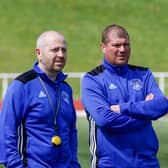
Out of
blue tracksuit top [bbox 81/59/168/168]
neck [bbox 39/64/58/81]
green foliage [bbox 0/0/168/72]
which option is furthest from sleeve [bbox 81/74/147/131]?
green foliage [bbox 0/0/168/72]

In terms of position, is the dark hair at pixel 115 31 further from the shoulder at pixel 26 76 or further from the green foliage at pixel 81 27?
the green foliage at pixel 81 27

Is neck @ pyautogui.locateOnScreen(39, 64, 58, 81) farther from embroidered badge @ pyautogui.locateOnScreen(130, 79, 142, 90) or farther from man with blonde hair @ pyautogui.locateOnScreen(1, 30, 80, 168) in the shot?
embroidered badge @ pyautogui.locateOnScreen(130, 79, 142, 90)

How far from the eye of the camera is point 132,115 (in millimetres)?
5949

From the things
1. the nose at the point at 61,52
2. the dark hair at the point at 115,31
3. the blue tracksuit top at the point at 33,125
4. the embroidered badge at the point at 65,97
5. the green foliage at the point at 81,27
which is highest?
the green foliage at the point at 81,27

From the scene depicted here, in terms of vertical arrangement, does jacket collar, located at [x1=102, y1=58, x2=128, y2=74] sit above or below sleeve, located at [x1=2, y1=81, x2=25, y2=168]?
above

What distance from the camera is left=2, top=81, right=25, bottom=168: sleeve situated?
211 inches

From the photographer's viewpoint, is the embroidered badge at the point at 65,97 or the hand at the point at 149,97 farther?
the hand at the point at 149,97

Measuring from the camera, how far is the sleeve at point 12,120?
5371 millimetres

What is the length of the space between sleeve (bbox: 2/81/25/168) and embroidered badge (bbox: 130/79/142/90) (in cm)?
102

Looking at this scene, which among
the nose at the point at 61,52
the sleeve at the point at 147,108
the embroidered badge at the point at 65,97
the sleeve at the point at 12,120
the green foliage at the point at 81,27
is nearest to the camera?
the sleeve at the point at 12,120

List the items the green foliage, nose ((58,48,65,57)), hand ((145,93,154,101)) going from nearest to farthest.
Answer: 1. nose ((58,48,65,57))
2. hand ((145,93,154,101))
3. the green foliage

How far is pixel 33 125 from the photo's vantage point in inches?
216

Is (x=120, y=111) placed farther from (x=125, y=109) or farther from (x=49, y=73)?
(x=49, y=73)

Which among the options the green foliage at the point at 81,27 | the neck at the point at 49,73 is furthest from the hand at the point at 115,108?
the green foliage at the point at 81,27
